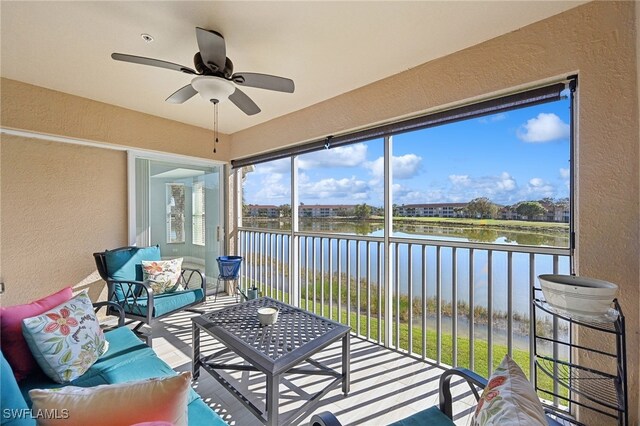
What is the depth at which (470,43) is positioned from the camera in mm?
2033

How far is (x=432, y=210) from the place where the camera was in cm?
248

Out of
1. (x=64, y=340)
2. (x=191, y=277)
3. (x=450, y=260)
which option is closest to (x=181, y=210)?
(x=191, y=277)

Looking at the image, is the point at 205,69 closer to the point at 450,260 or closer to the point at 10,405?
the point at 10,405

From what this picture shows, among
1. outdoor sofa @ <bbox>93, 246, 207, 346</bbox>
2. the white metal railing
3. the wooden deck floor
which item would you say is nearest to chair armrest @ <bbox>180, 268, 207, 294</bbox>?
outdoor sofa @ <bbox>93, 246, 207, 346</bbox>

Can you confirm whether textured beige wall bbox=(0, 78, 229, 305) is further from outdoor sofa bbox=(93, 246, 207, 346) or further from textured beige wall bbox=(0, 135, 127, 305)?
outdoor sofa bbox=(93, 246, 207, 346)

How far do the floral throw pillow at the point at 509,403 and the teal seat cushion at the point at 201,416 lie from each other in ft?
3.34

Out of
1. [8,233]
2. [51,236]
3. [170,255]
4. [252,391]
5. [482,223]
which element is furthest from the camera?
[170,255]

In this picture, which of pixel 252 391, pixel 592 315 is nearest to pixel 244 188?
pixel 252 391

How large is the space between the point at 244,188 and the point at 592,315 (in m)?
4.14

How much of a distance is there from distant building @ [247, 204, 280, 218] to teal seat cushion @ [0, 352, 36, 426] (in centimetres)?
300

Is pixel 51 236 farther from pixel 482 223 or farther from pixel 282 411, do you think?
pixel 482 223

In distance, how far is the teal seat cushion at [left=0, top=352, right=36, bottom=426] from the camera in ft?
3.08

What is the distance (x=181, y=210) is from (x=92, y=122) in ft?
4.71

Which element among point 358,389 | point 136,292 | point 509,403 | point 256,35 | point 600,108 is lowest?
point 358,389
